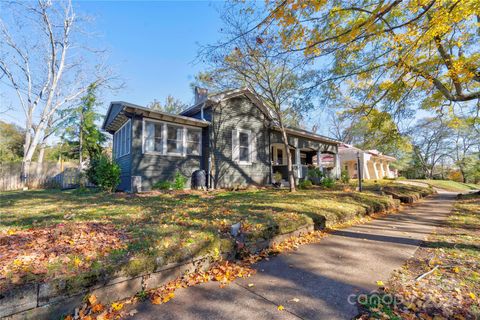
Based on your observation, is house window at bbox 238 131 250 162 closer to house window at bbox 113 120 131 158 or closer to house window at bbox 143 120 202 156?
house window at bbox 143 120 202 156

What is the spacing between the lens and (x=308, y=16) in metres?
5.12

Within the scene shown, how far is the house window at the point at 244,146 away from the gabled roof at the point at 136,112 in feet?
7.57

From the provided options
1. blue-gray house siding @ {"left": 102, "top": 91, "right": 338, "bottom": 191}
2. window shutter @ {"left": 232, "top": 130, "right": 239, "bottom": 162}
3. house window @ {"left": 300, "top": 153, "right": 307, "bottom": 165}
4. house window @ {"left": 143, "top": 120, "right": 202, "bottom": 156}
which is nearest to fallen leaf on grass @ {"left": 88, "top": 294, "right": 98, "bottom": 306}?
blue-gray house siding @ {"left": 102, "top": 91, "right": 338, "bottom": 191}

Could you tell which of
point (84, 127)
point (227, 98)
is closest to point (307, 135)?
point (227, 98)

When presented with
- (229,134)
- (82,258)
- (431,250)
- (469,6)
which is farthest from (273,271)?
(229,134)

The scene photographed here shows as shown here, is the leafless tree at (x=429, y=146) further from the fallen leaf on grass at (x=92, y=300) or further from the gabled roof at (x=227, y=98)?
the fallen leaf on grass at (x=92, y=300)

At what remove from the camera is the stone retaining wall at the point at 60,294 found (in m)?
1.88

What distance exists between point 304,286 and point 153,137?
8871mm

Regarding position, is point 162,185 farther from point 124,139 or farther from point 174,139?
point 124,139

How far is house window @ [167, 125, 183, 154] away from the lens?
10461 mm

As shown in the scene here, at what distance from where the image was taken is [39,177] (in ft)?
48.7

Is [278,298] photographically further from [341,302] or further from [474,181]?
[474,181]

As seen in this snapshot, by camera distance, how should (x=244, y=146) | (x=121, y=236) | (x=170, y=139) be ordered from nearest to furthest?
(x=121, y=236) → (x=170, y=139) → (x=244, y=146)

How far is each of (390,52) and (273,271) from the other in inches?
295
